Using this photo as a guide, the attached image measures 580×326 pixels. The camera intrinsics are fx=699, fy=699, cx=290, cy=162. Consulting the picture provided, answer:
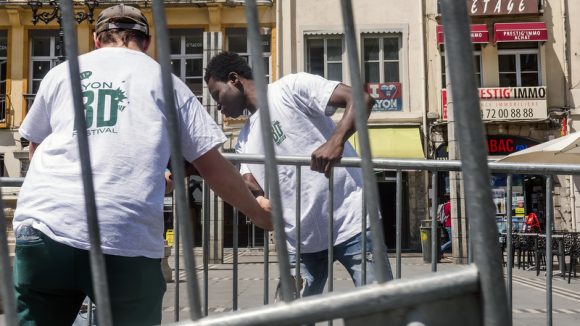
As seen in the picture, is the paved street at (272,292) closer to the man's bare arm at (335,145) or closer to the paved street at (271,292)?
the paved street at (271,292)

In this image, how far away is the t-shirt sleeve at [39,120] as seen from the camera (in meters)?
2.19

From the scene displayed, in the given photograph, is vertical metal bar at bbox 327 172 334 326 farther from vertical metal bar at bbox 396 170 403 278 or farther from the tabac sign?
the tabac sign

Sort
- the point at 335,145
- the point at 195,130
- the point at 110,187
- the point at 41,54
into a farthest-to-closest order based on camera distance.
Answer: the point at 41,54 < the point at 335,145 < the point at 195,130 < the point at 110,187

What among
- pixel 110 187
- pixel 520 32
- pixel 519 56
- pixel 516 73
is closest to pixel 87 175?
pixel 110 187

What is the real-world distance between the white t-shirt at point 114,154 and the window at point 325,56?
17.3 m

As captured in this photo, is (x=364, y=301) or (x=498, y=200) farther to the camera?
(x=498, y=200)

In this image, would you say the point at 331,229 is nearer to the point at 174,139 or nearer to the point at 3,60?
the point at 174,139

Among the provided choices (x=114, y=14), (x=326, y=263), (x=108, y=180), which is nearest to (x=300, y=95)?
(x=326, y=263)

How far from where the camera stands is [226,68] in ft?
11.3

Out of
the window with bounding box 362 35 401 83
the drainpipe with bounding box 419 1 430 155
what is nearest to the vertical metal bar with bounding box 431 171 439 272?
the drainpipe with bounding box 419 1 430 155

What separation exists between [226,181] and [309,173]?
37.2 inches

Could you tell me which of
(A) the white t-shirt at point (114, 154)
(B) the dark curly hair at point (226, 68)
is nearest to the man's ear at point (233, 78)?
(B) the dark curly hair at point (226, 68)

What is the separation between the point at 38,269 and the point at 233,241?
143 cm

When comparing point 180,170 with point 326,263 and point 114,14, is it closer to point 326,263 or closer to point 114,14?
point 114,14
